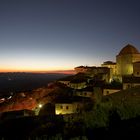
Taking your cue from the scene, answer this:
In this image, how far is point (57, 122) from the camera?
108ft

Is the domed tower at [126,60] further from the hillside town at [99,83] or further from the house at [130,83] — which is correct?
the house at [130,83]

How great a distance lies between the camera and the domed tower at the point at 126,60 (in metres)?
56.5

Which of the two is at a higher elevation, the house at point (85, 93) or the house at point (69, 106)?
Result: the house at point (85, 93)

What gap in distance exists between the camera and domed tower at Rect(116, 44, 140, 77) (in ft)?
185

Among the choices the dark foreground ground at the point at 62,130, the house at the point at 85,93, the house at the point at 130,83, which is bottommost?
the dark foreground ground at the point at 62,130

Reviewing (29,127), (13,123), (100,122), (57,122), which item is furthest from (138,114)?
(13,123)

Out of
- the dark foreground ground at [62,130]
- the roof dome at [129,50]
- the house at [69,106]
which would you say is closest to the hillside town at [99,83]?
the roof dome at [129,50]

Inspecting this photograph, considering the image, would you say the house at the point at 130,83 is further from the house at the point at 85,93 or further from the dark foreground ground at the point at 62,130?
the dark foreground ground at the point at 62,130

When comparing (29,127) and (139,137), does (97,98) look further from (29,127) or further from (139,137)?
(139,137)

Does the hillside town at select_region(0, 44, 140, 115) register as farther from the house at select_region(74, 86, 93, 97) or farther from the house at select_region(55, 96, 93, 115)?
the house at select_region(55, 96, 93, 115)

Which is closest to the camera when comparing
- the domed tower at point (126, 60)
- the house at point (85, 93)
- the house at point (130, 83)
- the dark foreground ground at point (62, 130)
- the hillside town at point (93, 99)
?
the dark foreground ground at point (62, 130)

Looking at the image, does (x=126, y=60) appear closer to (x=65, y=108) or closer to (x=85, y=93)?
(x=85, y=93)

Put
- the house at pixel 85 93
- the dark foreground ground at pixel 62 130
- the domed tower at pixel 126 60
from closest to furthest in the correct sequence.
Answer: the dark foreground ground at pixel 62 130
the house at pixel 85 93
the domed tower at pixel 126 60

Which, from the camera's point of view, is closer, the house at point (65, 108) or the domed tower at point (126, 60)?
the house at point (65, 108)
